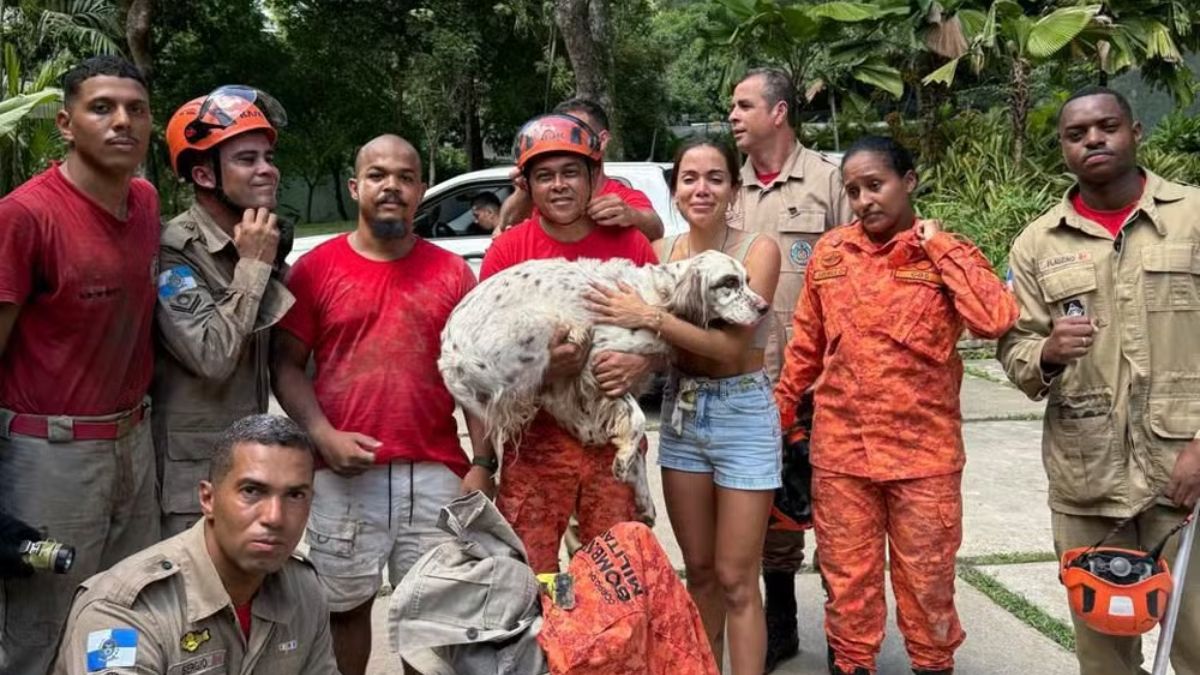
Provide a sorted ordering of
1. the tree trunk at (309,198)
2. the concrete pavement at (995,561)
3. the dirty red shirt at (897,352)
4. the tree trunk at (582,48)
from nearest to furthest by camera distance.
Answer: the dirty red shirt at (897,352) → the concrete pavement at (995,561) → the tree trunk at (582,48) → the tree trunk at (309,198)

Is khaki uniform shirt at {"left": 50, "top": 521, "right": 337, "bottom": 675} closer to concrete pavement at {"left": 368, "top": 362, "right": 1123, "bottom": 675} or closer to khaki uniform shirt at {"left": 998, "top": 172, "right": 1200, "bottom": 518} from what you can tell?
concrete pavement at {"left": 368, "top": 362, "right": 1123, "bottom": 675}

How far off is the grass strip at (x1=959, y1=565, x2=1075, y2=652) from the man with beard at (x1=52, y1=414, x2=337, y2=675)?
3254 mm

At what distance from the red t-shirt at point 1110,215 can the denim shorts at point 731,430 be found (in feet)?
3.86

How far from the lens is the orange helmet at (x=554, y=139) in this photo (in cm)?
333

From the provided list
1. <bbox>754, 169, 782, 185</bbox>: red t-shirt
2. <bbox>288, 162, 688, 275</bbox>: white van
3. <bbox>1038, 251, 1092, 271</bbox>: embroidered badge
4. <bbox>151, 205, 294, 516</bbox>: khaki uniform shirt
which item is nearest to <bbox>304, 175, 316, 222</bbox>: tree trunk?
<bbox>288, 162, 688, 275</bbox>: white van

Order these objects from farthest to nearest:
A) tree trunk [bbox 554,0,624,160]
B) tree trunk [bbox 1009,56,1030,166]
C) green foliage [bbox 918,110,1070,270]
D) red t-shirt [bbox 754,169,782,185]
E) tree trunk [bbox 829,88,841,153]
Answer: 1. tree trunk [bbox 829,88,841,153]
2. tree trunk [bbox 554,0,624,160]
3. tree trunk [bbox 1009,56,1030,166]
4. green foliage [bbox 918,110,1070,270]
5. red t-shirt [bbox 754,169,782,185]

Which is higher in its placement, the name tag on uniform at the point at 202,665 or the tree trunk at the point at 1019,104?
the tree trunk at the point at 1019,104

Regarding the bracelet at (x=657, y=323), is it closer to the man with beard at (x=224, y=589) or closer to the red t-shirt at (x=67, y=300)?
the man with beard at (x=224, y=589)

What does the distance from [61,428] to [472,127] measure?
22.2 meters

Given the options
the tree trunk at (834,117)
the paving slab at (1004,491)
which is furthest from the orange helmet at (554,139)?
the tree trunk at (834,117)

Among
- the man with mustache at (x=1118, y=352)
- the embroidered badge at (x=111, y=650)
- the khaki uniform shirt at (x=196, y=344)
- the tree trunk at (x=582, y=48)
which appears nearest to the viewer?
the embroidered badge at (x=111, y=650)

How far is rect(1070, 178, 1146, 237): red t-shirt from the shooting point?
339 cm

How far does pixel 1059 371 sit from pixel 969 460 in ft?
13.3

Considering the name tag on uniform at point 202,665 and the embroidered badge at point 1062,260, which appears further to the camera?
the embroidered badge at point 1062,260
